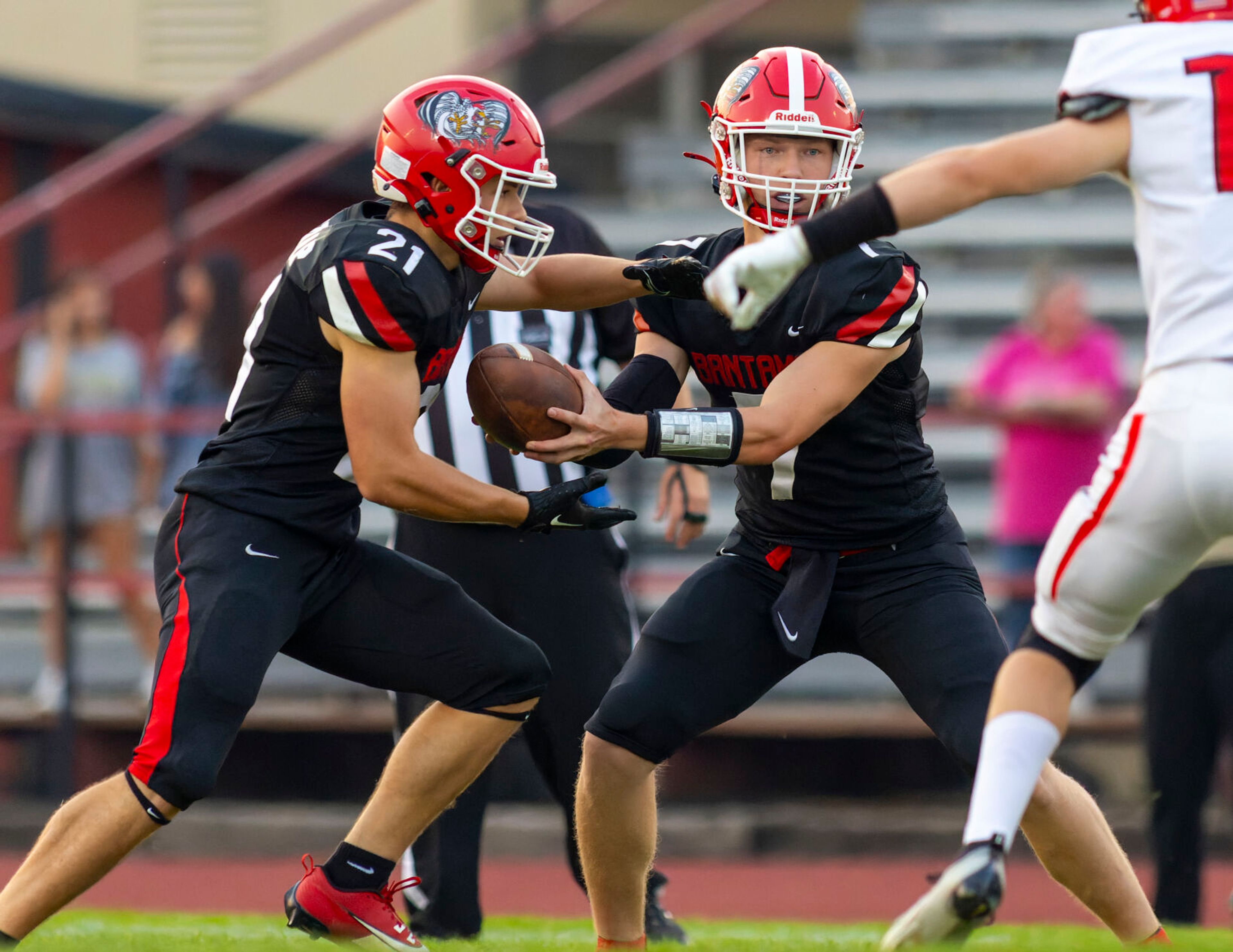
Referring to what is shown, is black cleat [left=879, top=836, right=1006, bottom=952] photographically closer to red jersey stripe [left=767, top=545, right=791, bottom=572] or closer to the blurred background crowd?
red jersey stripe [left=767, top=545, right=791, bottom=572]

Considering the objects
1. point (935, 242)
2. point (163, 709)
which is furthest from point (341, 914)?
point (935, 242)

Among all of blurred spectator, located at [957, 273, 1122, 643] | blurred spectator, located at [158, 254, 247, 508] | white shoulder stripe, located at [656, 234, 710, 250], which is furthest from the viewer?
blurred spectator, located at [158, 254, 247, 508]

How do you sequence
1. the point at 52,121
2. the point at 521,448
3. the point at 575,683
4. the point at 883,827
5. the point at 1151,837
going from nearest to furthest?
the point at 521,448 → the point at 575,683 → the point at 1151,837 → the point at 883,827 → the point at 52,121

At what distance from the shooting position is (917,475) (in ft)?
12.3

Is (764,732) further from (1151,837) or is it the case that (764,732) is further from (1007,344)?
(1151,837)

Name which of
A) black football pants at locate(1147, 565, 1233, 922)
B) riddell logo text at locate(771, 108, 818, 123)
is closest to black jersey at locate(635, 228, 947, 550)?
riddell logo text at locate(771, 108, 818, 123)

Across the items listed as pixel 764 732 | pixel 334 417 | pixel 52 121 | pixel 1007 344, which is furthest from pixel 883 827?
pixel 52 121

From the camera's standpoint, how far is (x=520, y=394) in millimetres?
3535

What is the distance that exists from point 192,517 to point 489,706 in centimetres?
74

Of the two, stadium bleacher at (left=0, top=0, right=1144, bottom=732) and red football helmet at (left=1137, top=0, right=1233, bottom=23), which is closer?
red football helmet at (left=1137, top=0, right=1233, bottom=23)

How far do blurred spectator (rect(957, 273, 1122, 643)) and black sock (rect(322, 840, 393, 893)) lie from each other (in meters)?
3.54

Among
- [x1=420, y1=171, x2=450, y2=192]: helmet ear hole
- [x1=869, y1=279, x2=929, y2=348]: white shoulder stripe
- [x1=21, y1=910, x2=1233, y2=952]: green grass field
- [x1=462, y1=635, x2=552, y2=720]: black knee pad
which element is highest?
[x1=420, y1=171, x2=450, y2=192]: helmet ear hole

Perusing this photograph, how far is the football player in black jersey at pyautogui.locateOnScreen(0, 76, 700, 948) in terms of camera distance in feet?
11.1

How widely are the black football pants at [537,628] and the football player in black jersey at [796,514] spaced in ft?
1.93
